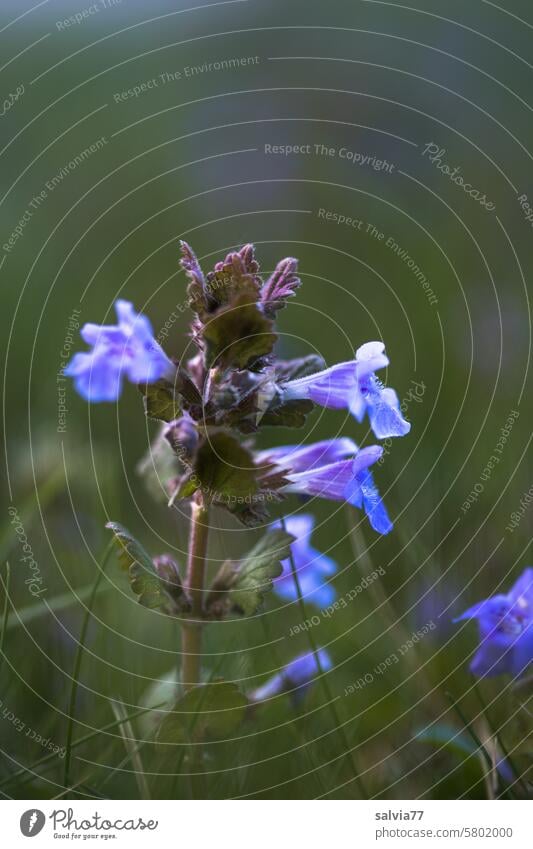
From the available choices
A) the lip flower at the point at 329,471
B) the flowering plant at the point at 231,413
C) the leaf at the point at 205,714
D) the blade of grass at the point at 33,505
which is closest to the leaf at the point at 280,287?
the flowering plant at the point at 231,413

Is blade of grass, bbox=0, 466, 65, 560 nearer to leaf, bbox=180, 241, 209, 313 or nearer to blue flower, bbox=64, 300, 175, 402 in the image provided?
blue flower, bbox=64, 300, 175, 402

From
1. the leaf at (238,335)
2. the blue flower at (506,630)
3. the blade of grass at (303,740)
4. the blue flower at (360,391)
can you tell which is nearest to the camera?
the leaf at (238,335)

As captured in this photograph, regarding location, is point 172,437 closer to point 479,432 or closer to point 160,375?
point 160,375

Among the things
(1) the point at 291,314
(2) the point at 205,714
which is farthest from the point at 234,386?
(1) the point at 291,314

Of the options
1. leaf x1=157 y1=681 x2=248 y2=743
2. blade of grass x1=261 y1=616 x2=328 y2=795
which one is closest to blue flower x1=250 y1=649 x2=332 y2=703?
blade of grass x1=261 y1=616 x2=328 y2=795

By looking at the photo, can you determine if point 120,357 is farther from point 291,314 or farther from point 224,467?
point 291,314

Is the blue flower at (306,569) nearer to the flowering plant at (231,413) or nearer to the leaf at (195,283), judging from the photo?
the flowering plant at (231,413)
